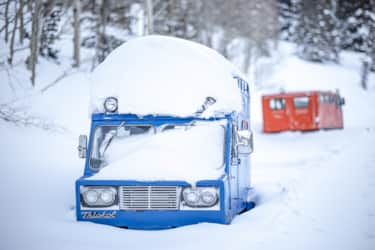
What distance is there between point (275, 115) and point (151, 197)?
19535 mm

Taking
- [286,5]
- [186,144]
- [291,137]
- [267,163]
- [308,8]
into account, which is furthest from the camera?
[286,5]

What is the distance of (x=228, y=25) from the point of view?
45.2 metres

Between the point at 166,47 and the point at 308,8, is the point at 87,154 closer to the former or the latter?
the point at 166,47

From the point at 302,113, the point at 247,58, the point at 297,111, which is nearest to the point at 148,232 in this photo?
the point at 302,113

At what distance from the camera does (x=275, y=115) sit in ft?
82.4

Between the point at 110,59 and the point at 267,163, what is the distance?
1107cm

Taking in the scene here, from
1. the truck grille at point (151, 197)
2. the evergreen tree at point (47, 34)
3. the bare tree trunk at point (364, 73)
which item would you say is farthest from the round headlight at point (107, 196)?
the bare tree trunk at point (364, 73)

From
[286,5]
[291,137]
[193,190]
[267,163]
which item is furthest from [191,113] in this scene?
[286,5]

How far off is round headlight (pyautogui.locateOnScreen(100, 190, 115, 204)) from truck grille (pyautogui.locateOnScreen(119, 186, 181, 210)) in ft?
0.33

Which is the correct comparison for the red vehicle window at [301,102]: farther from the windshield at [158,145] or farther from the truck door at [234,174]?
the windshield at [158,145]

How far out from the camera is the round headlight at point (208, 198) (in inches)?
243

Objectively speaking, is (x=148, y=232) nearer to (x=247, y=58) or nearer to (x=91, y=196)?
(x=91, y=196)

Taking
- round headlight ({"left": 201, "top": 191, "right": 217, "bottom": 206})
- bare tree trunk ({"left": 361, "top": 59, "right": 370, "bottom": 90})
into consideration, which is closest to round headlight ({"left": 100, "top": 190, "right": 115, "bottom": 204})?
round headlight ({"left": 201, "top": 191, "right": 217, "bottom": 206})

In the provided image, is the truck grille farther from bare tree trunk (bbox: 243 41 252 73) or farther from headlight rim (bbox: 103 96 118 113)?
bare tree trunk (bbox: 243 41 252 73)
